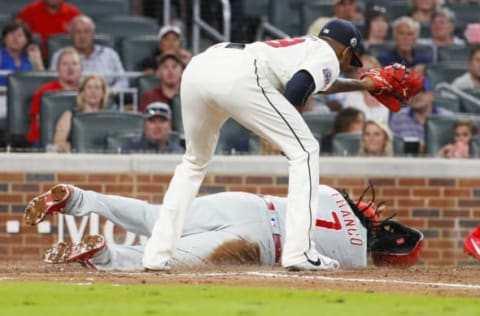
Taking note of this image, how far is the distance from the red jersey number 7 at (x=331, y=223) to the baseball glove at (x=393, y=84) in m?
0.75

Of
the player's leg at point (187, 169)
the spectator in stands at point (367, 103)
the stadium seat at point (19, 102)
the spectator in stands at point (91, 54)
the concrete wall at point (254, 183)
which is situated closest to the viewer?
the player's leg at point (187, 169)

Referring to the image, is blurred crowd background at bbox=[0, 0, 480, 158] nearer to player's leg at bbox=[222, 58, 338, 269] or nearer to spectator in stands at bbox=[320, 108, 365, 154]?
spectator in stands at bbox=[320, 108, 365, 154]

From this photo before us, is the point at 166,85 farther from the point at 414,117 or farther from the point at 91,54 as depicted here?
the point at 414,117

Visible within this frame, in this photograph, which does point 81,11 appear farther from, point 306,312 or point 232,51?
point 306,312

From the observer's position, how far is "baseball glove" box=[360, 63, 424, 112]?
9.23 m

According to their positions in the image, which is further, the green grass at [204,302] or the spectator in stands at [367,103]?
the spectator in stands at [367,103]

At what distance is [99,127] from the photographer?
12344 mm

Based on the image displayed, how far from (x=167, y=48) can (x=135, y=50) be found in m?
0.39

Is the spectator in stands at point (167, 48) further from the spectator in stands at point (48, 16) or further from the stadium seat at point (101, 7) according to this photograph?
the stadium seat at point (101, 7)

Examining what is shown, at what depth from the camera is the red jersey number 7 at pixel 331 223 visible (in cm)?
947

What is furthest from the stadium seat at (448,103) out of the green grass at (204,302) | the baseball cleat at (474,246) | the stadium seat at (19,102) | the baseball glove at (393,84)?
the green grass at (204,302)

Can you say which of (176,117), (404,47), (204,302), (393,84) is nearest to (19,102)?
(176,117)

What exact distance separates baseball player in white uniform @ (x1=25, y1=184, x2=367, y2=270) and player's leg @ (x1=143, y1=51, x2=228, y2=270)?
1.17ft

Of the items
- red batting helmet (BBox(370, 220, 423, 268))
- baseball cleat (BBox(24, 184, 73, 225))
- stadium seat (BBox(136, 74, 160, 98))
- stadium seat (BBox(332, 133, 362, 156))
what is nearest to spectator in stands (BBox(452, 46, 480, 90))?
stadium seat (BBox(332, 133, 362, 156))
